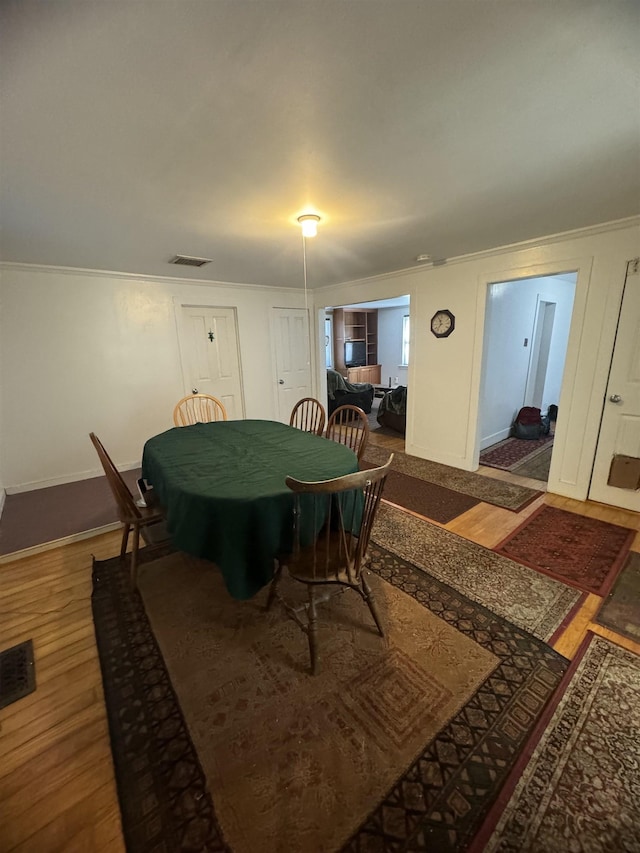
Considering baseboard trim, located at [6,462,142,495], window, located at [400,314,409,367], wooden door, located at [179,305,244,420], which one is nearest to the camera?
baseboard trim, located at [6,462,142,495]

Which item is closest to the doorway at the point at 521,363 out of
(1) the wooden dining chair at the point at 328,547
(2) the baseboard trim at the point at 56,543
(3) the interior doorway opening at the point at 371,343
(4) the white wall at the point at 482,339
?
(4) the white wall at the point at 482,339

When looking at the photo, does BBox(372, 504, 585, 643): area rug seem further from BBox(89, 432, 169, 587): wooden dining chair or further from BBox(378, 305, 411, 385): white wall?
BBox(378, 305, 411, 385): white wall

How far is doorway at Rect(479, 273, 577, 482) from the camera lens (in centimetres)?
387

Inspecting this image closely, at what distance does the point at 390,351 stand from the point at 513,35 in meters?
7.61

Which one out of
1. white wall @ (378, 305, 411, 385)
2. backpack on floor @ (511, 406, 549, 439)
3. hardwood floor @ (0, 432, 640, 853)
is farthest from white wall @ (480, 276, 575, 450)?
white wall @ (378, 305, 411, 385)

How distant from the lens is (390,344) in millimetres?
8383

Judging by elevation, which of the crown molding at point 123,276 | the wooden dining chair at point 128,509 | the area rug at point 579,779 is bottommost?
the area rug at point 579,779

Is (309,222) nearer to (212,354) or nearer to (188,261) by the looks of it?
(188,261)

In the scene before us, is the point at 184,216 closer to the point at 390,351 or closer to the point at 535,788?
Result: the point at 535,788

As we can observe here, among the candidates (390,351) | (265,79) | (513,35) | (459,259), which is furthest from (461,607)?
(390,351)

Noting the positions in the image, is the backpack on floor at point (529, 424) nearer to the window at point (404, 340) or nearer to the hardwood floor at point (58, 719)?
the hardwood floor at point (58, 719)

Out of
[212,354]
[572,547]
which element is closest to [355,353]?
[212,354]

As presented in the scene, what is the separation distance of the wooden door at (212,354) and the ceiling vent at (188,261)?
32.0 inches

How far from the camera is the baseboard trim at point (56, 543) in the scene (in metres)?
2.30
